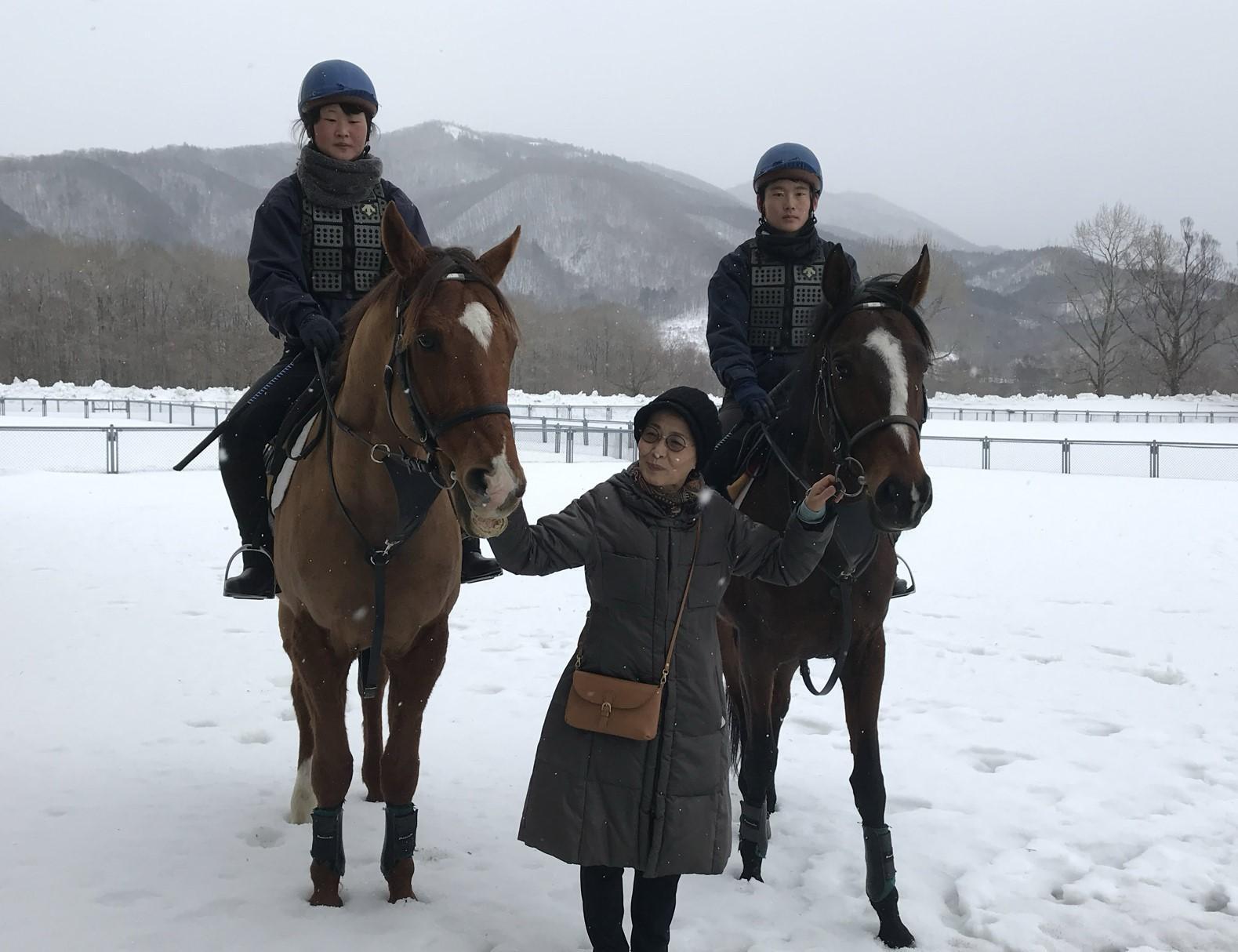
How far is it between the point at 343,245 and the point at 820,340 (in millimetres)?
2141

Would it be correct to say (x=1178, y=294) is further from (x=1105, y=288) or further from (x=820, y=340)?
(x=820, y=340)

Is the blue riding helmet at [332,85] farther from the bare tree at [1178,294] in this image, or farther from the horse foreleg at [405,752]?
the bare tree at [1178,294]

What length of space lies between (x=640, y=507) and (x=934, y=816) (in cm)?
280

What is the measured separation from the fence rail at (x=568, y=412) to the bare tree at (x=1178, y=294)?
13.1 metres

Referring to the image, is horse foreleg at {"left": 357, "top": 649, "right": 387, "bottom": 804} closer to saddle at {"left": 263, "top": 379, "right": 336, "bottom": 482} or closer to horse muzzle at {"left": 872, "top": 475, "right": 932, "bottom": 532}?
saddle at {"left": 263, "top": 379, "right": 336, "bottom": 482}

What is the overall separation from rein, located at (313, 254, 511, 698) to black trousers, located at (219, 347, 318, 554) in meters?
0.32

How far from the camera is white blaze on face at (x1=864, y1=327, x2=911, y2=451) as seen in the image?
117 inches

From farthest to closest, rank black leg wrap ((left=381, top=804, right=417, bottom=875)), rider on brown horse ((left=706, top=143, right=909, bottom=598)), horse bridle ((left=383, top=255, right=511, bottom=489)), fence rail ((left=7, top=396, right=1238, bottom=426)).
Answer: fence rail ((left=7, top=396, right=1238, bottom=426)), rider on brown horse ((left=706, top=143, right=909, bottom=598)), black leg wrap ((left=381, top=804, right=417, bottom=875)), horse bridle ((left=383, top=255, right=511, bottom=489))

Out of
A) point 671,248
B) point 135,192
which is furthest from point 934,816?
point 135,192

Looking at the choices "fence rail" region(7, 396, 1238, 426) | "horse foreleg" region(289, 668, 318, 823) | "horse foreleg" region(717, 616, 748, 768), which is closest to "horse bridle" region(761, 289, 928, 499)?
"horse foreleg" region(717, 616, 748, 768)

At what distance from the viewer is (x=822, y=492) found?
2.98m

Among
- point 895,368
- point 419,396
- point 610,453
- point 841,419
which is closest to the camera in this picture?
point 419,396

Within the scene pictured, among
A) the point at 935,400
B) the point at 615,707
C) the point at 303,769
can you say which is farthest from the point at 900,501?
the point at 935,400

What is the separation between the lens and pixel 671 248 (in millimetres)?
190500
